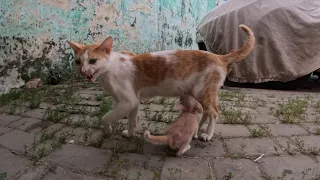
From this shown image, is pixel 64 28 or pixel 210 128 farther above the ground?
pixel 64 28

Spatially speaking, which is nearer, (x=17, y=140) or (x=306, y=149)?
(x=306, y=149)

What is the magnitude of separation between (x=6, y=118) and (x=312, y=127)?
11.3ft

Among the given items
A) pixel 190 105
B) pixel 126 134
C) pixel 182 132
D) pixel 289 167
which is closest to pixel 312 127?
pixel 289 167

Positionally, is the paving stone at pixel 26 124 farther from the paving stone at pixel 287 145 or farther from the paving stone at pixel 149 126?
the paving stone at pixel 287 145

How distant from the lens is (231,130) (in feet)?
10.00

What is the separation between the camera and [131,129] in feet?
9.39

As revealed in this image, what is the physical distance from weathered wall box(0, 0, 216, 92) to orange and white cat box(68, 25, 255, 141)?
2.92 meters

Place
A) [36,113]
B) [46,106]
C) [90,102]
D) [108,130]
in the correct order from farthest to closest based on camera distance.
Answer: [90,102], [46,106], [36,113], [108,130]

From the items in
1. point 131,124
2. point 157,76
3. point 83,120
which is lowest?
point 83,120

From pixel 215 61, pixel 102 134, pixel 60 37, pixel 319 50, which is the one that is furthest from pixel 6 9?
pixel 319 50

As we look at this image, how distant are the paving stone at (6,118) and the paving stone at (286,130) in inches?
112

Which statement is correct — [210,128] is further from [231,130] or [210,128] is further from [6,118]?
[6,118]

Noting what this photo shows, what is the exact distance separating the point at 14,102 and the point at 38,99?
36 cm

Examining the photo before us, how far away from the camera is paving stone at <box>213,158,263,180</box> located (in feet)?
6.81
